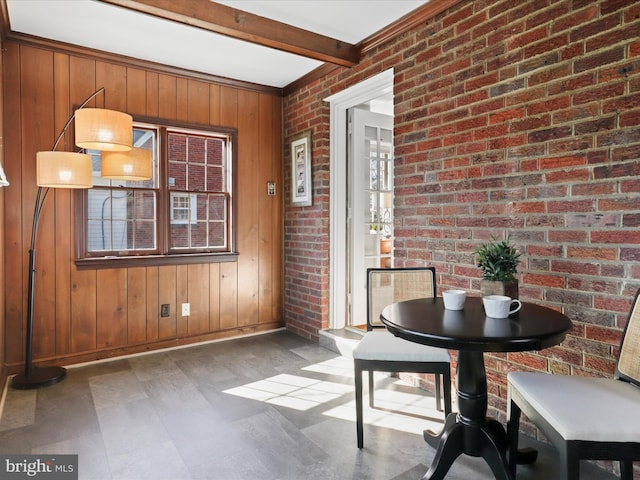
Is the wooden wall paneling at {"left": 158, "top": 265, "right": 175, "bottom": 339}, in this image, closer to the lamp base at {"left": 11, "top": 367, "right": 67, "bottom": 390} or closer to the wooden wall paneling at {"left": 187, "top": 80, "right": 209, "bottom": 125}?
the lamp base at {"left": 11, "top": 367, "right": 67, "bottom": 390}

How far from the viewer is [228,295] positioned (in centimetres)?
414

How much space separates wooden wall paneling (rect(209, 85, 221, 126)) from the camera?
13.0ft

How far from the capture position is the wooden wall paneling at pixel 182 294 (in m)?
3.85

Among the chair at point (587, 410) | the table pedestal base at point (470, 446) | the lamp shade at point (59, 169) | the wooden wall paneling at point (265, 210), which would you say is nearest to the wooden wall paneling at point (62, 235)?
the lamp shade at point (59, 169)

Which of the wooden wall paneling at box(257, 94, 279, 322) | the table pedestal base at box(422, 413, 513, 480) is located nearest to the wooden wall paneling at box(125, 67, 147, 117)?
the wooden wall paneling at box(257, 94, 279, 322)

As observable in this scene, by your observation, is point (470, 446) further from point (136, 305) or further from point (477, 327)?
point (136, 305)

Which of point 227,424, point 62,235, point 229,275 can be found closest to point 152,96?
point 62,235

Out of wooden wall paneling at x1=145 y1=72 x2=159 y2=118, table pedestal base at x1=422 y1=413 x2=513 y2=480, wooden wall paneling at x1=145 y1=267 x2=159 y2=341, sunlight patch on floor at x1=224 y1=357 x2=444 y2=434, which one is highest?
wooden wall paneling at x1=145 y1=72 x2=159 y2=118

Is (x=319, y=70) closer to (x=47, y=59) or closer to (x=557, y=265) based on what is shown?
(x=47, y=59)

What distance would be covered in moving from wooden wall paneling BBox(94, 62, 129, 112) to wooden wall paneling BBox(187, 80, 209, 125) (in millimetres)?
549

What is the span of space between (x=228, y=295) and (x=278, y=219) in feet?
3.19

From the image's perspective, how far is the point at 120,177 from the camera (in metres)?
3.07

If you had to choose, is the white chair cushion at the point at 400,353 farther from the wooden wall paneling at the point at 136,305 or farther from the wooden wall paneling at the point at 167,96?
the wooden wall paneling at the point at 167,96

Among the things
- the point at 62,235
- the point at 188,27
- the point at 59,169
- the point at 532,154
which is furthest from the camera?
the point at 62,235
